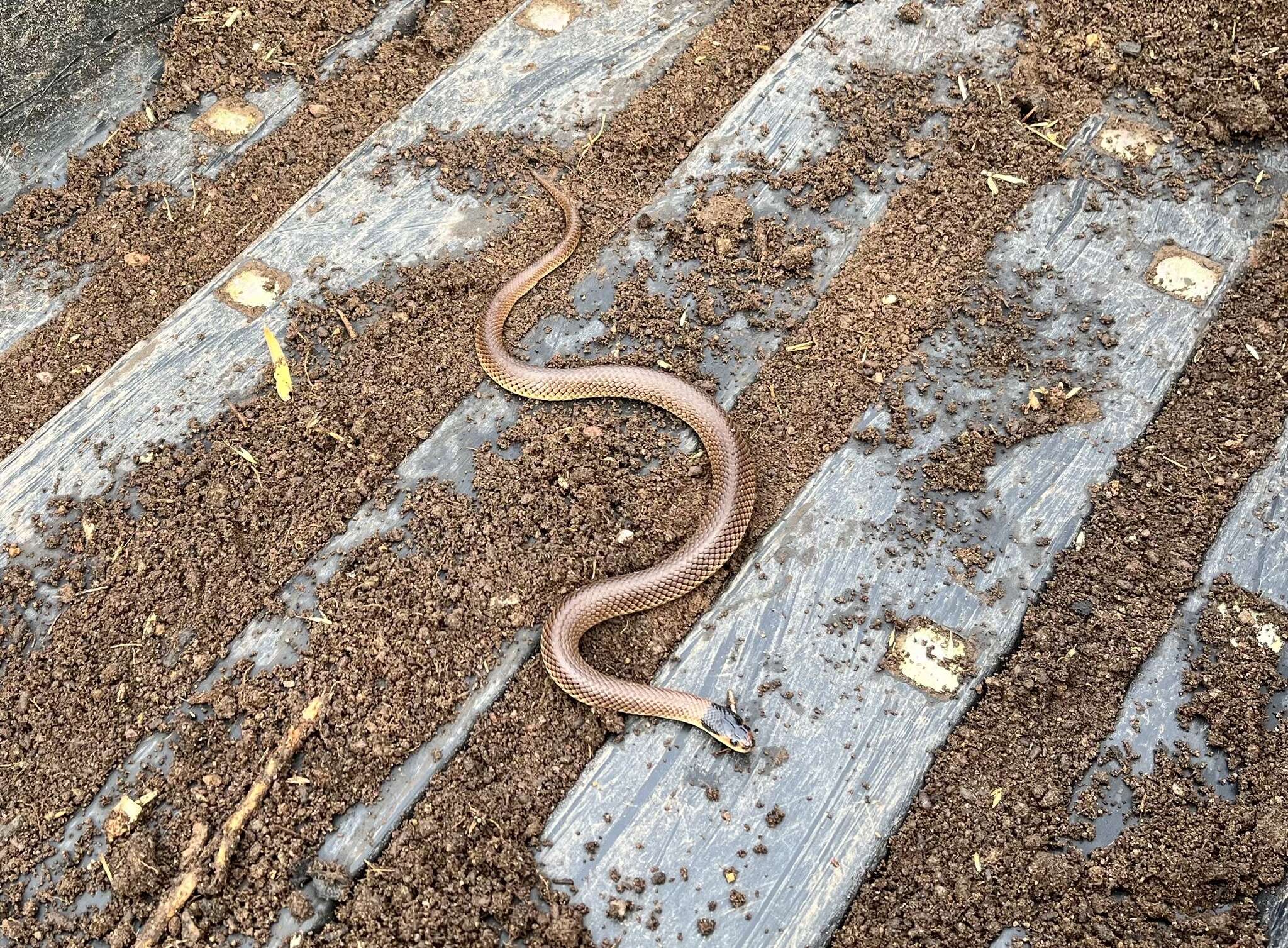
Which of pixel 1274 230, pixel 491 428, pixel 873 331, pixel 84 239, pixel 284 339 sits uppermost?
pixel 84 239

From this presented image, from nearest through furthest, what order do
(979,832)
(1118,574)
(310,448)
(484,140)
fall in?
1. (979,832)
2. (1118,574)
3. (310,448)
4. (484,140)

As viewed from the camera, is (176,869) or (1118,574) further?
(1118,574)

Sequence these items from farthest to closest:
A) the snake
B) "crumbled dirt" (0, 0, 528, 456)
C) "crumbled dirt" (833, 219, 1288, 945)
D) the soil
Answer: "crumbled dirt" (0, 0, 528, 456) < the snake < the soil < "crumbled dirt" (833, 219, 1288, 945)

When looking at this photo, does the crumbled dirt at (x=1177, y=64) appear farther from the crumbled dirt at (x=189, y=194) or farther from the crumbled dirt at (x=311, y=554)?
the crumbled dirt at (x=189, y=194)

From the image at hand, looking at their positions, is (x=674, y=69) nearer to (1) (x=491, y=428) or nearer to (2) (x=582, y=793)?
(1) (x=491, y=428)

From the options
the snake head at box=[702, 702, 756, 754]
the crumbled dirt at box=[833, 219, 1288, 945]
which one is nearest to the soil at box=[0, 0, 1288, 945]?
the crumbled dirt at box=[833, 219, 1288, 945]

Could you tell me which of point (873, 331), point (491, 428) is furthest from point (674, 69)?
point (491, 428)

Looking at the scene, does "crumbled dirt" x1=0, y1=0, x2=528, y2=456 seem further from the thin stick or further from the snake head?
the snake head
